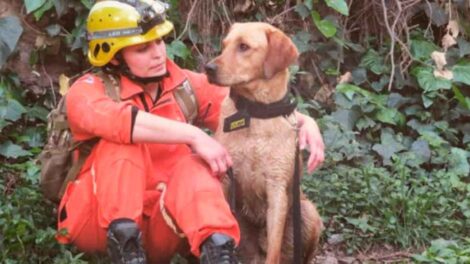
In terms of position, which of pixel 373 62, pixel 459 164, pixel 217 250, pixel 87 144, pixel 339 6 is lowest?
pixel 459 164

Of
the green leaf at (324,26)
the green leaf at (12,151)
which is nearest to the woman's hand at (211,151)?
the green leaf at (12,151)

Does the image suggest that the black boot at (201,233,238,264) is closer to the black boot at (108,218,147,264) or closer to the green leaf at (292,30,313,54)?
the black boot at (108,218,147,264)

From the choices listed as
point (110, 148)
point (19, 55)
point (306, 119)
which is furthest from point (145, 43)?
point (19, 55)

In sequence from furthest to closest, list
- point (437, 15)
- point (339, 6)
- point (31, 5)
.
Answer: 1. point (437, 15)
2. point (339, 6)
3. point (31, 5)

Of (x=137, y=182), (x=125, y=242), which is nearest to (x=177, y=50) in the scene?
(x=137, y=182)

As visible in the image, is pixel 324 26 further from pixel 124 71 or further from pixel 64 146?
pixel 64 146

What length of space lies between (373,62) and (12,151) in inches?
122

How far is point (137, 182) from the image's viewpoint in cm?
394

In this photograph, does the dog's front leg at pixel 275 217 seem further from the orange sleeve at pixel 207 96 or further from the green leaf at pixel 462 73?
the green leaf at pixel 462 73

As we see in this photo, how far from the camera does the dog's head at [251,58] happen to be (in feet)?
13.9

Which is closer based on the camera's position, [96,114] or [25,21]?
[96,114]

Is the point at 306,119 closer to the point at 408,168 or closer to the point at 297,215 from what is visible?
the point at 297,215

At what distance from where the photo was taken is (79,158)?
14.0 ft

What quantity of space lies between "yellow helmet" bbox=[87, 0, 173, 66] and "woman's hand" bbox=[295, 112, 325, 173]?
2.82 feet
